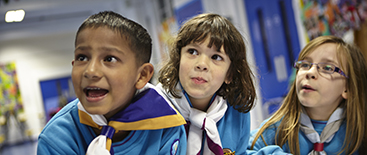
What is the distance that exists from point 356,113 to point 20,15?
2226 mm

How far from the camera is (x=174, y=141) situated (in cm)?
110

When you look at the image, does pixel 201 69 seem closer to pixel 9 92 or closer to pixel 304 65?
pixel 304 65

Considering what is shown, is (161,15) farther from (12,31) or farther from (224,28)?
(224,28)

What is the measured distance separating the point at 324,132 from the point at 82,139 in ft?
3.48

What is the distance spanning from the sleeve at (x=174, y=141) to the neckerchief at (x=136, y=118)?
8 cm

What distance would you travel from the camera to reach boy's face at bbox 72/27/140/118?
871 mm

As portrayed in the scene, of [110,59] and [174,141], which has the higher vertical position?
[110,59]

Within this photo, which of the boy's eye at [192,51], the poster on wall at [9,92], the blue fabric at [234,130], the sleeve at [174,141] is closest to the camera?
the sleeve at [174,141]

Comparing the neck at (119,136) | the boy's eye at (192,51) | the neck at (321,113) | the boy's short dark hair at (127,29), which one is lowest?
the neck at (321,113)

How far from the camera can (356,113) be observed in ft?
4.50

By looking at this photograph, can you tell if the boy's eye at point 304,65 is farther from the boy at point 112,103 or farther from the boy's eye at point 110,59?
the boy's eye at point 110,59

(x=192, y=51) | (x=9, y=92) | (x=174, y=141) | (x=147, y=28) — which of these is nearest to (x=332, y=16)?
(x=192, y=51)

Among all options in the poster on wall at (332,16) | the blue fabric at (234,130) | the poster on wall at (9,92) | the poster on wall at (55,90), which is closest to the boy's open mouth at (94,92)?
the blue fabric at (234,130)

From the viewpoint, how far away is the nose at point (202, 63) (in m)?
1.14
